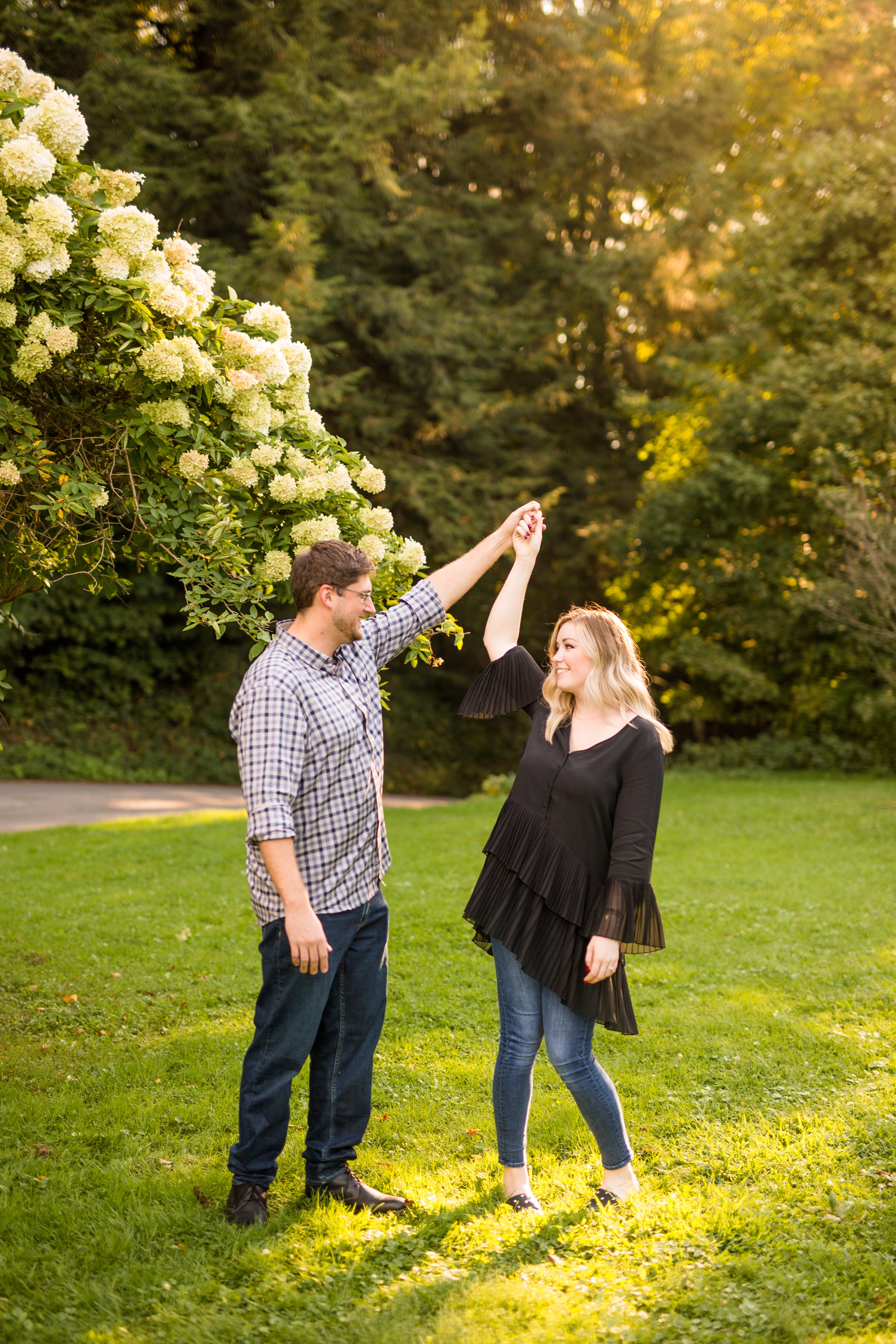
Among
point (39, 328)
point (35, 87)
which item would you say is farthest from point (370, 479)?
point (35, 87)

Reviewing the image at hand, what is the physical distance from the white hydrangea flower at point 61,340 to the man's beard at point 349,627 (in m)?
1.42

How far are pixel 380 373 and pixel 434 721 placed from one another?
23.7 feet

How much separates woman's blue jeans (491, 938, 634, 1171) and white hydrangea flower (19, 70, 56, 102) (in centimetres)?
354

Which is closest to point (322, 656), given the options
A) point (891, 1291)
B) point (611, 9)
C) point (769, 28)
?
point (891, 1291)

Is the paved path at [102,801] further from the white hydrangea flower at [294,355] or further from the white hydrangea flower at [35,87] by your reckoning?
the white hydrangea flower at [35,87]

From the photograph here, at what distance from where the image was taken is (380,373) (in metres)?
18.9

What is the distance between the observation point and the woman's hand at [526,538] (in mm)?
3695

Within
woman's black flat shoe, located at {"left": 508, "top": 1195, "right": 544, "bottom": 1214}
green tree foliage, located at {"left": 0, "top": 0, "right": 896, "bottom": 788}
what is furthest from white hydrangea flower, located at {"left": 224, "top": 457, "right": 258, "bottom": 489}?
green tree foliage, located at {"left": 0, "top": 0, "right": 896, "bottom": 788}

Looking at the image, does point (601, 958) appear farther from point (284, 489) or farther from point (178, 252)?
point (178, 252)

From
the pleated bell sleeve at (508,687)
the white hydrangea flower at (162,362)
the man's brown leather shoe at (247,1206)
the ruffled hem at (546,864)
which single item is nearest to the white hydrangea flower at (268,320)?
the white hydrangea flower at (162,362)

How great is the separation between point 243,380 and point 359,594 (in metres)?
1.04

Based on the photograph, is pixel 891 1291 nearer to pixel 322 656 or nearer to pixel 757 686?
pixel 322 656

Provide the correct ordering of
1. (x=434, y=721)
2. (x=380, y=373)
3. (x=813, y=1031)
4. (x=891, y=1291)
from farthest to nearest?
(x=434, y=721) < (x=380, y=373) < (x=813, y=1031) < (x=891, y=1291)

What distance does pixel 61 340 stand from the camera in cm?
360
